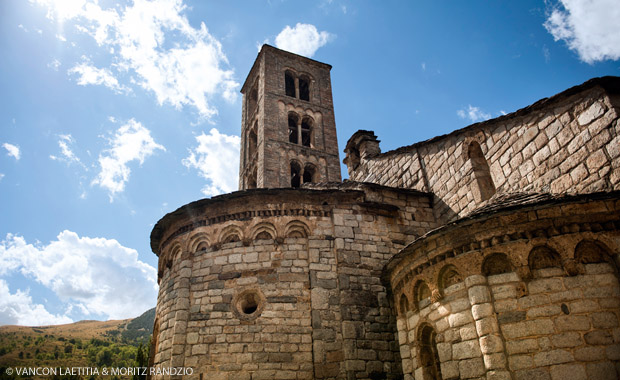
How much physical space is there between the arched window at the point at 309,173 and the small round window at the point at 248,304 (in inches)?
557

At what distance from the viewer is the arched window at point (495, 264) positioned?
5300mm

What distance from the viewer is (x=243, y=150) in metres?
25.0

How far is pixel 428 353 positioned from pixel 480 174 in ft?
13.3

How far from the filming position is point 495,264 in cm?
538

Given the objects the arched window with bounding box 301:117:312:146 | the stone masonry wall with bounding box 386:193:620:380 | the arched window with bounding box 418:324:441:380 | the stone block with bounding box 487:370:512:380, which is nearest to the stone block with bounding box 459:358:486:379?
Result: the stone masonry wall with bounding box 386:193:620:380

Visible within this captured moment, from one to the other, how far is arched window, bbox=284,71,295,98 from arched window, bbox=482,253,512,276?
20.6 meters

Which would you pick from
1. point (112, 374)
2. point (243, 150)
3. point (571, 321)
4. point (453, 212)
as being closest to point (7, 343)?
point (112, 374)

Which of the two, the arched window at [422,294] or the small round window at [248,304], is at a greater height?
the small round window at [248,304]

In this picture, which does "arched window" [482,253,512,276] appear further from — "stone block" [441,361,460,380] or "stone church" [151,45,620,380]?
"stone block" [441,361,460,380]

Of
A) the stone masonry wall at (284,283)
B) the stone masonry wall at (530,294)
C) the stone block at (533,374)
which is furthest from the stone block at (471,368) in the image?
the stone masonry wall at (284,283)

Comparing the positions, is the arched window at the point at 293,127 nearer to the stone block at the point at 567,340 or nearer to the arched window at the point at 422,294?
the arched window at the point at 422,294

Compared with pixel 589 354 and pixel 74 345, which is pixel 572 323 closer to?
pixel 589 354

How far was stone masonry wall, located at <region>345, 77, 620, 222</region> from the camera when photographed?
5969mm

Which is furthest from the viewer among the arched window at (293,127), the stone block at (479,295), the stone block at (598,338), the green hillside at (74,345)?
the green hillside at (74,345)
